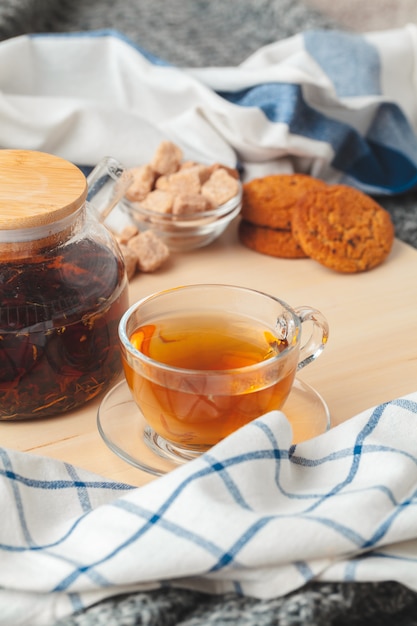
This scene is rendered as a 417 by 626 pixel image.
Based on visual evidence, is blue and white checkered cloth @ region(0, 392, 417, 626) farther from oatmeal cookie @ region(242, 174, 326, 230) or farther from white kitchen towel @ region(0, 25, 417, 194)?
white kitchen towel @ region(0, 25, 417, 194)

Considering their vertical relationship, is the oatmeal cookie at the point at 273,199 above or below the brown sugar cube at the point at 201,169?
below

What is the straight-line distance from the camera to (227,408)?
23.8 inches

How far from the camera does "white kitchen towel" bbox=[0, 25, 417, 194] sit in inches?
43.9

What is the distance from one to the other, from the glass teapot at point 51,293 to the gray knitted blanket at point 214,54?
21 cm

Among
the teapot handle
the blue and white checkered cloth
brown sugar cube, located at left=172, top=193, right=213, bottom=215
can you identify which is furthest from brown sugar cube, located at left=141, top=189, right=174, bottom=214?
the blue and white checkered cloth

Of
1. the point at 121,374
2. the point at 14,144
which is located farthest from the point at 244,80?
the point at 121,374

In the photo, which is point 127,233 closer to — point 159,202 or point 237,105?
point 159,202

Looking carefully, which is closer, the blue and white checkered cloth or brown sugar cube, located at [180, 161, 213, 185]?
the blue and white checkered cloth

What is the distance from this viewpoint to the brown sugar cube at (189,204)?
95 centimetres

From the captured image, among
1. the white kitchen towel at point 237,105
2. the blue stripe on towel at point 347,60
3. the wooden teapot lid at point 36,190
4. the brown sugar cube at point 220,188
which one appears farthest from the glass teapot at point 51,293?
the blue stripe on towel at point 347,60

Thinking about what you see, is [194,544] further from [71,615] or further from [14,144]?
[14,144]

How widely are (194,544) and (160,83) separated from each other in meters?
0.83

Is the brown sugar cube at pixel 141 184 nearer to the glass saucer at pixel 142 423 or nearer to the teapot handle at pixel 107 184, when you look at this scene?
the teapot handle at pixel 107 184

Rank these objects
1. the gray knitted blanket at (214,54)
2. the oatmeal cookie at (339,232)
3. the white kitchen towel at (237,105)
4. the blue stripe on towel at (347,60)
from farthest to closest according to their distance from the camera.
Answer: the blue stripe on towel at (347,60)
the white kitchen towel at (237,105)
the oatmeal cookie at (339,232)
the gray knitted blanket at (214,54)
